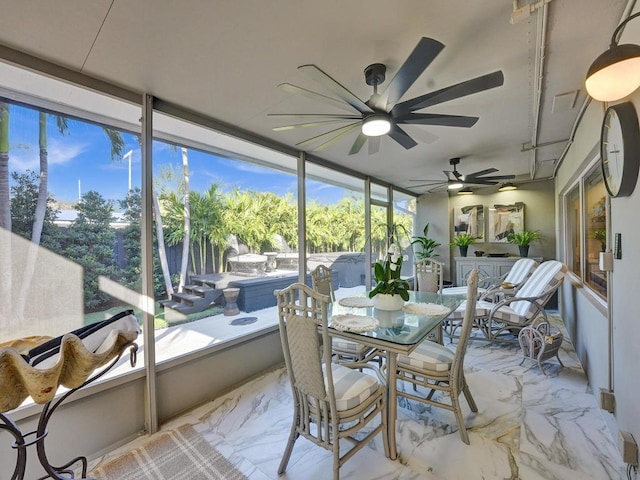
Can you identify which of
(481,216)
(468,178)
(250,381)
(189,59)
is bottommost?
(250,381)

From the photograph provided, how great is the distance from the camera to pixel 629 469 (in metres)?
1.52

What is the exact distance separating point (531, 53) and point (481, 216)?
489cm

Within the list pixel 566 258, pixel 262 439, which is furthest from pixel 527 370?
pixel 262 439

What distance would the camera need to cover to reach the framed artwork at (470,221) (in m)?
6.07

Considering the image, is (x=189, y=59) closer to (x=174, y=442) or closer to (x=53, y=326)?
(x=53, y=326)

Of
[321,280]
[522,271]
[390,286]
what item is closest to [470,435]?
[390,286]

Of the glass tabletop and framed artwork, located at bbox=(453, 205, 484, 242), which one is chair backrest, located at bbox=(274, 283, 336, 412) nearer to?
the glass tabletop

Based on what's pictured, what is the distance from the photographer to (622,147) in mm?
1456

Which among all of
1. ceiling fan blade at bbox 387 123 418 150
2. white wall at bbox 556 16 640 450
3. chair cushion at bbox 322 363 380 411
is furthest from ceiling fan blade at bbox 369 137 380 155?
chair cushion at bbox 322 363 380 411

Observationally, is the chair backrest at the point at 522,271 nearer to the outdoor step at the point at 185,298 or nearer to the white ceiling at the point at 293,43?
the white ceiling at the point at 293,43

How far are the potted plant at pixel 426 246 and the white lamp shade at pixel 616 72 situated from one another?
508 cm

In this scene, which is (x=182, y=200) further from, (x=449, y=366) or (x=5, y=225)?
(x=449, y=366)

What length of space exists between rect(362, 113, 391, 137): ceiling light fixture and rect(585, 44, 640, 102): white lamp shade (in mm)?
984

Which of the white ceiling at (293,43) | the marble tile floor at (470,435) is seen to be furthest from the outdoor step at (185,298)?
the white ceiling at (293,43)
